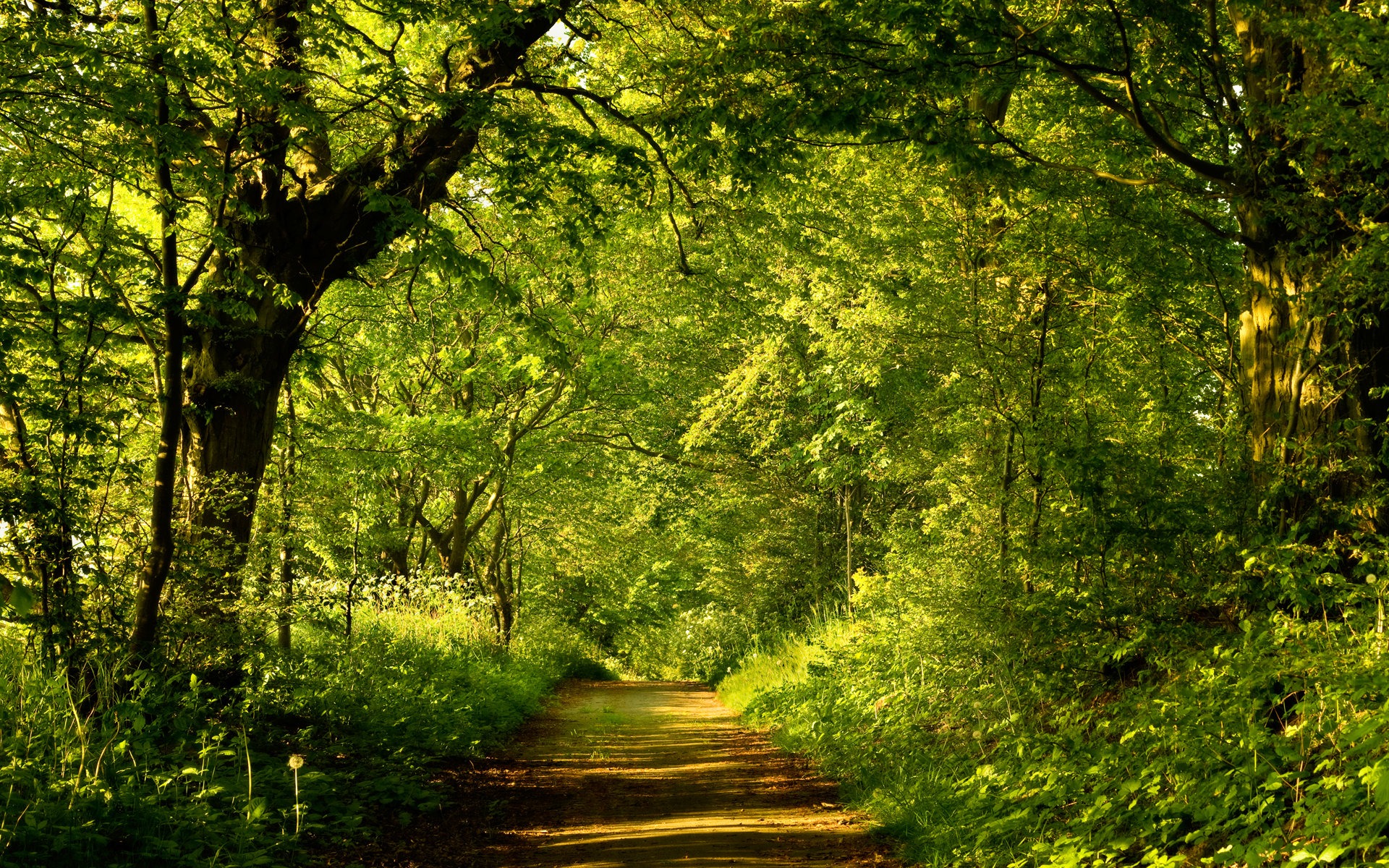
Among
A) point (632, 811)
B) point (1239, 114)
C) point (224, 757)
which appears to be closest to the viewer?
point (1239, 114)

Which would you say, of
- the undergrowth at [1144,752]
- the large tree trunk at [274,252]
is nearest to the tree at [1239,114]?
the undergrowth at [1144,752]

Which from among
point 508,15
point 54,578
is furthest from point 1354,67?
point 54,578

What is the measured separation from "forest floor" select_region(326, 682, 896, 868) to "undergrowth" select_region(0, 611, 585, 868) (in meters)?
0.39

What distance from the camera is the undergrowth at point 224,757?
4652mm

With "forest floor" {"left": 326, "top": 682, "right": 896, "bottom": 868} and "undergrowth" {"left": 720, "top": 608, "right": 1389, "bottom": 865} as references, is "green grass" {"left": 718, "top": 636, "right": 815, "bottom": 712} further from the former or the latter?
"undergrowth" {"left": 720, "top": 608, "right": 1389, "bottom": 865}

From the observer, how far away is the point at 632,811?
7.59 meters

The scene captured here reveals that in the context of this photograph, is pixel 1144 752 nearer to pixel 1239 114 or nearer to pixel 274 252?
pixel 1239 114

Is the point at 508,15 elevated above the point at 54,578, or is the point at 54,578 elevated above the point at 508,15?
the point at 508,15

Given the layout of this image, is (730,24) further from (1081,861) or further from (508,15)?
(1081,861)

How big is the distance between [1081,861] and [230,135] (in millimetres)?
7199

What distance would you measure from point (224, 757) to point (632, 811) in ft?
9.61

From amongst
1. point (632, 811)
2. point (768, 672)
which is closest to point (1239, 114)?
point (632, 811)

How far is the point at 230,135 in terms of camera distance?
7.24 m

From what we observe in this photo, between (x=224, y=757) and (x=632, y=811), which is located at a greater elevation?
(x=224, y=757)
